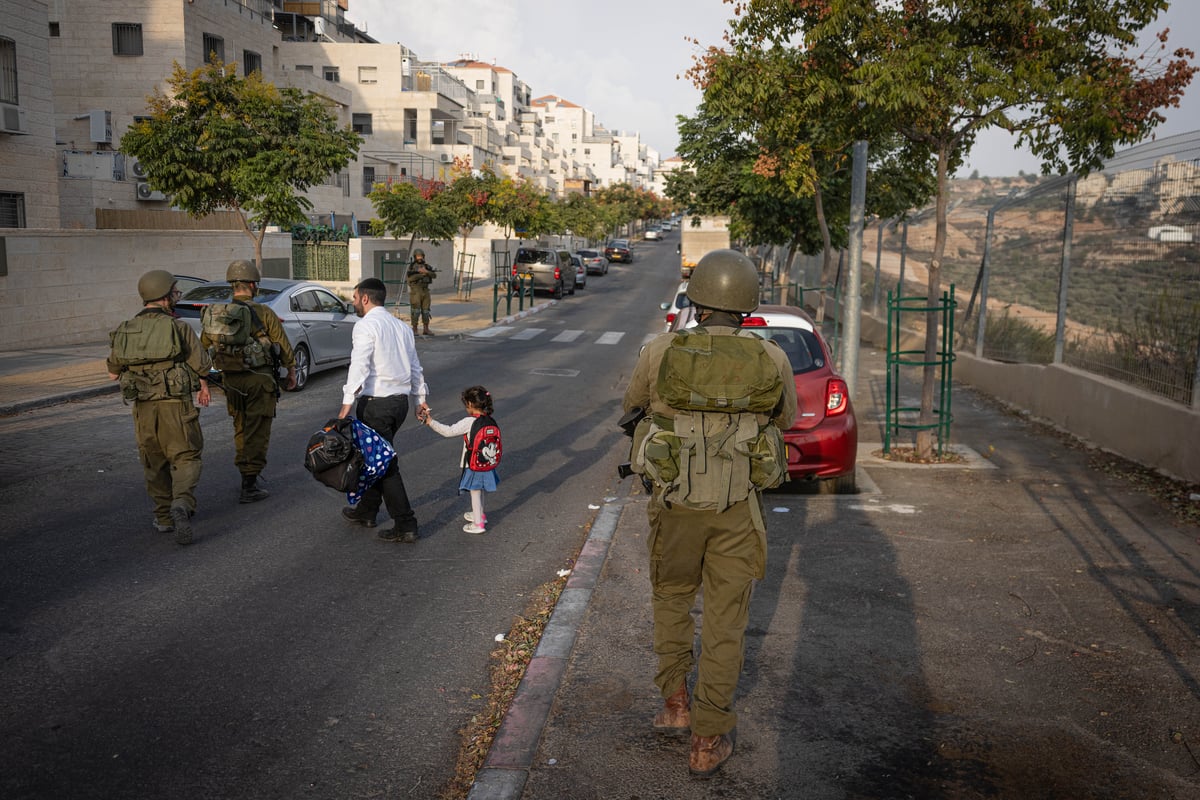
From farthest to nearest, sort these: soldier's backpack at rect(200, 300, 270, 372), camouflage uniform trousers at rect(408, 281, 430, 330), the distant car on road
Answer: camouflage uniform trousers at rect(408, 281, 430, 330)
the distant car on road
soldier's backpack at rect(200, 300, 270, 372)

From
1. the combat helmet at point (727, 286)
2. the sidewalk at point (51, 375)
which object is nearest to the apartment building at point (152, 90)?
the sidewalk at point (51, 375)

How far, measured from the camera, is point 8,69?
2028 centimetres

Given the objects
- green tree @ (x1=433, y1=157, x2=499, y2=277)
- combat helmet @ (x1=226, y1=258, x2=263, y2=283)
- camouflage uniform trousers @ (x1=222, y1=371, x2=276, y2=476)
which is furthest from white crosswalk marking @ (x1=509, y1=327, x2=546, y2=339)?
camouflage uniform trousers @ (x1=222, y1=371, x2=276, y2=476)

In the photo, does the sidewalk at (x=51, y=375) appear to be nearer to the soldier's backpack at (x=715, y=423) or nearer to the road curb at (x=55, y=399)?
the road curb at (x=55, y=399)

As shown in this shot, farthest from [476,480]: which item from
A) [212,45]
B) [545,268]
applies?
[212,45]

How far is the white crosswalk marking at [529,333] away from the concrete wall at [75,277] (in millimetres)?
7383

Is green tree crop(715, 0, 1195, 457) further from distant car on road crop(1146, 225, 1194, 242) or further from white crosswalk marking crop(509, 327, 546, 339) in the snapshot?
white crosswalk marking crop(509, 327, 546, 339)

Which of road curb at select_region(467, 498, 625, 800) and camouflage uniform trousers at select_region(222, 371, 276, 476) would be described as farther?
camouflage uniform trousers at select_region(222, 371, 276, 476)

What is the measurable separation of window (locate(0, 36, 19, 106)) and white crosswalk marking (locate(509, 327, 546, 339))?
1145 centimetres

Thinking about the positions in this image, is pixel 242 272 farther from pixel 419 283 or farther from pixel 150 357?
pixel 419 283

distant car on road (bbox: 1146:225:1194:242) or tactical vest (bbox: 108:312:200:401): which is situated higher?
distant car on road (bbox: 1146:225:1194:242)

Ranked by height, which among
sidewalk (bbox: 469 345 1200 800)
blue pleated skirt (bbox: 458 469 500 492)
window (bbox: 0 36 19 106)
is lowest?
sidewalk (bbox: 469 345 1200 800)

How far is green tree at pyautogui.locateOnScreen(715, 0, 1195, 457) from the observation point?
29.6 ft

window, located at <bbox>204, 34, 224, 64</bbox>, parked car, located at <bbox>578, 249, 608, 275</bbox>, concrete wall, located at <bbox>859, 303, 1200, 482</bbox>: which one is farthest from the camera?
parked car, located at <bbox>578, 249, 608, 275</bbox>
